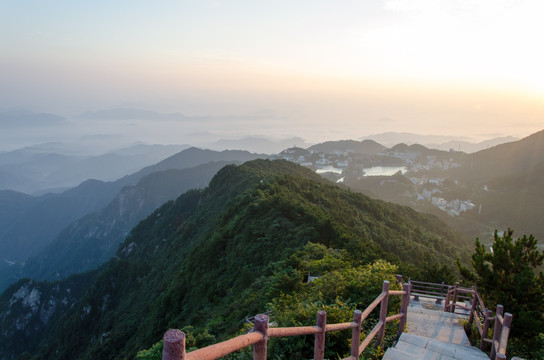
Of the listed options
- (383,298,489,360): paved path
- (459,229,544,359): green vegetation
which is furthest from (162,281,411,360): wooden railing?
(459,229,544,359): green vegetation

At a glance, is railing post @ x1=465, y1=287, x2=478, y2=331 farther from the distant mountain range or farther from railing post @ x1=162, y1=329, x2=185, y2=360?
the distant mountain range

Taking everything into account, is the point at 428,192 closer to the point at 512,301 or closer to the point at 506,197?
the point at 506,197

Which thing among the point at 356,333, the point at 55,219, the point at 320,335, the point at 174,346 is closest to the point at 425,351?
the point at 356,333

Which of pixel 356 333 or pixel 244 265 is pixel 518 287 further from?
pixel 244 265

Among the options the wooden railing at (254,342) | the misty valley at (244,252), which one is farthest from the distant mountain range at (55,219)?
the wooden railing at (254,342)

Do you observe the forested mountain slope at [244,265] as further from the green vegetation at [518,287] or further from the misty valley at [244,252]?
the green vegetation at [518,287]
